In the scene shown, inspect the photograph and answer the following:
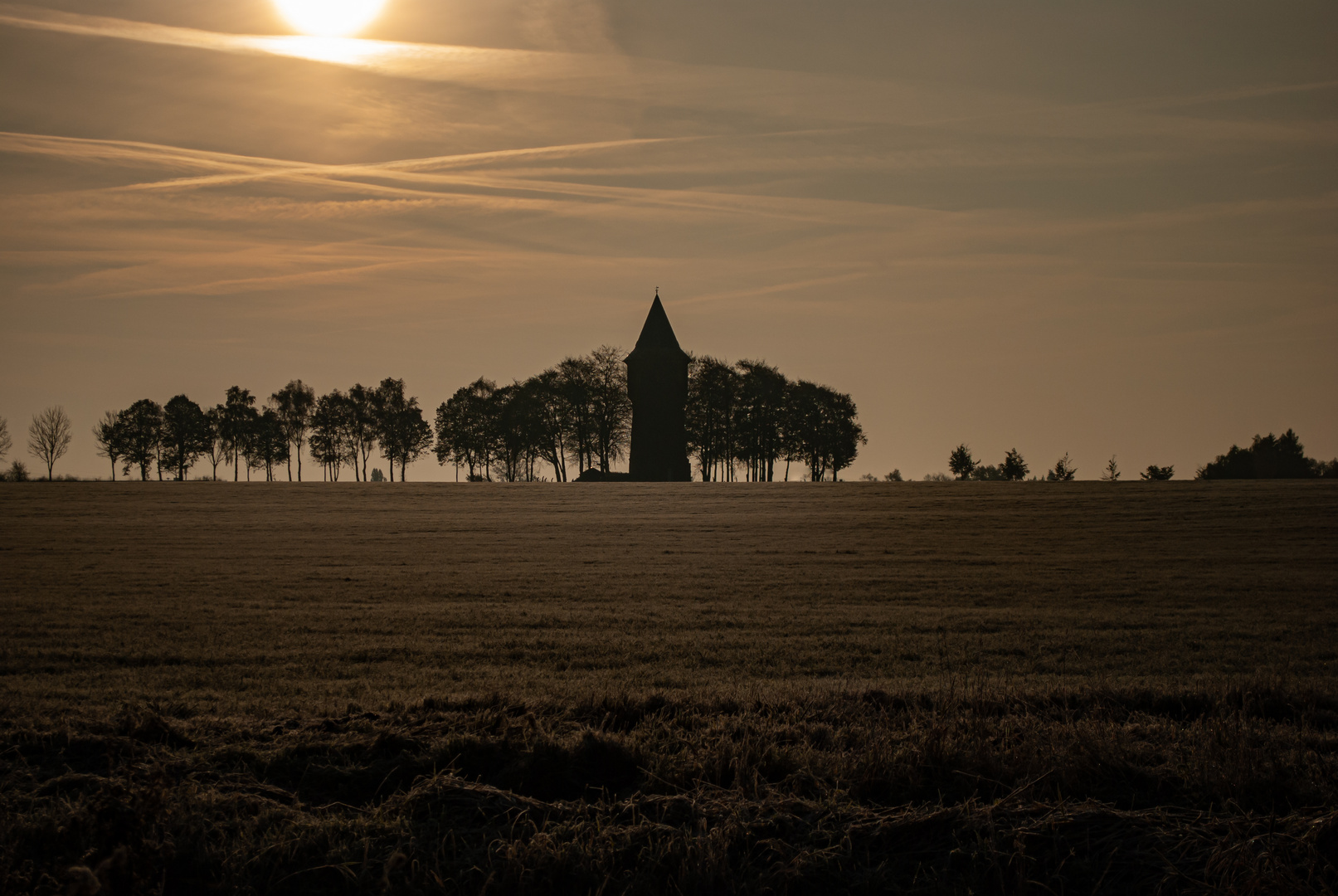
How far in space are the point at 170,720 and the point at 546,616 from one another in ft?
30.5

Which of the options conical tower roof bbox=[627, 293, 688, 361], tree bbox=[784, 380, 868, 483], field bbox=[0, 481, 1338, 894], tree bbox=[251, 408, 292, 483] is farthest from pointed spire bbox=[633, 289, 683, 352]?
field bbox=[0, 481, 1338, 894]

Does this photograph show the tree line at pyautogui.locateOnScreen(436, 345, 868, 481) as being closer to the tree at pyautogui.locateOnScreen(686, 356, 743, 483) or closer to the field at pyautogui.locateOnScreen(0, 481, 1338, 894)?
the tree at pyautogui.locateOnScreen(686, 356, 743, 483)

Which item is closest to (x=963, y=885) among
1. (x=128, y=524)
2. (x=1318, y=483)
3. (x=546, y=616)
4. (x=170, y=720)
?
(x=170, y=720)

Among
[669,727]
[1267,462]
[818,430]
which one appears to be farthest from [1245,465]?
[669,727]

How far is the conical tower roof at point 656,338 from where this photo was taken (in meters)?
88.5

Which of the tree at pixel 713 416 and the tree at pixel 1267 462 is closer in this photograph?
the tree at pixel 1267 462

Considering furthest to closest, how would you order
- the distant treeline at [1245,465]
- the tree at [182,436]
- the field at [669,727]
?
the tree at [182,436] < the distant treeline at [1245,465] < the field at [669,727]

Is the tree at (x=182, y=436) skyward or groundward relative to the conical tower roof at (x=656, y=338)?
groundward

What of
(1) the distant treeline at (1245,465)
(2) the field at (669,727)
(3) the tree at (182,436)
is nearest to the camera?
(2) the field at (669,727)

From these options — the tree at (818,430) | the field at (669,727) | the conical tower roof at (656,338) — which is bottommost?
the field at (669,727)

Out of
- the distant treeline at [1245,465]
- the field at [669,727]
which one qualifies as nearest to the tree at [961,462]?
the distant treeline at [1245,465]

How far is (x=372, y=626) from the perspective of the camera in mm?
15305

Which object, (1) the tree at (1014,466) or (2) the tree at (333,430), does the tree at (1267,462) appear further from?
(2) the tree at (333,430)

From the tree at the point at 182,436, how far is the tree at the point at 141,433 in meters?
0.83
